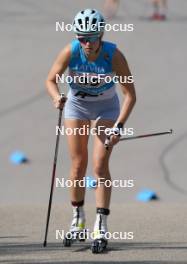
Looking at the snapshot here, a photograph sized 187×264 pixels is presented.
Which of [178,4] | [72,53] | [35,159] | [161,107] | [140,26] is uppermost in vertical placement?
[178,4]

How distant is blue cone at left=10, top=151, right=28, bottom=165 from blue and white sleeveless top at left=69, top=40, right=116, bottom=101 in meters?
5.24

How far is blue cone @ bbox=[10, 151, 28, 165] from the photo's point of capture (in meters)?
12.7

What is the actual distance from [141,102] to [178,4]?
731cm

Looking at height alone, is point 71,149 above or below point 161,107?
below

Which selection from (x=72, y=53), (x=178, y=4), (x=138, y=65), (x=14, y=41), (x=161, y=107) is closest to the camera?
(x=72, y=53)

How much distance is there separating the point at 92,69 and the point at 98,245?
1359 mm

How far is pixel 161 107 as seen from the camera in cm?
1484

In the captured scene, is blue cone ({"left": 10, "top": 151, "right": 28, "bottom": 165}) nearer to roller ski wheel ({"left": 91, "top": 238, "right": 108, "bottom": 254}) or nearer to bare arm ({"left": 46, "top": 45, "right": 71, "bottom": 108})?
bare arm ({"left": 46, "top": 45, "right": 71, "bottom": 108})

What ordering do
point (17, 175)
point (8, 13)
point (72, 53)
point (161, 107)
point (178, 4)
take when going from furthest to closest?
1. point (178, 4)
2. point (8, 13)
3. point (161, 107)
4. point (17, 175)
5. point (72, 53)

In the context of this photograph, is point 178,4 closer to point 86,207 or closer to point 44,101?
point 44,101

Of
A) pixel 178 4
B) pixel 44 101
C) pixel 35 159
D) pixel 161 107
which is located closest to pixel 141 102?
pixel 161 107

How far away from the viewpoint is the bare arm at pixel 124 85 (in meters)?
7.43
